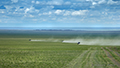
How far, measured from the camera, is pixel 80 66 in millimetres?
21453

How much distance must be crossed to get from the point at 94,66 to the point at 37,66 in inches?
364

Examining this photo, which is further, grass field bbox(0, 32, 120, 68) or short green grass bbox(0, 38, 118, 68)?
short green grass bbox(0, 38, 118, 68)

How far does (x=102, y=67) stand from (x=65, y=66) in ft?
18.9

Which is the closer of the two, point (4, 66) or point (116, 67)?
point (116, 67)

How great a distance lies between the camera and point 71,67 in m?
21.1

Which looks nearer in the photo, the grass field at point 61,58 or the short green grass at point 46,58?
the grass field at point 61,58

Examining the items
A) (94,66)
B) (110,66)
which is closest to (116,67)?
(110,66)

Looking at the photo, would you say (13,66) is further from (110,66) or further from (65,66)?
(110,66)

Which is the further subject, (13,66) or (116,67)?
(13,66)

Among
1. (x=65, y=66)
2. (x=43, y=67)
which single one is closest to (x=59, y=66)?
(x=65, y=66)

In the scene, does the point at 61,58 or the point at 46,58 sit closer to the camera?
the point at 61,58

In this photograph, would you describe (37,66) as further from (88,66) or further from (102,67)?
(102,67)

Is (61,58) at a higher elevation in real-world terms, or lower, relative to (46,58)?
lower

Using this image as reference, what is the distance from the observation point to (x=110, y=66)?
21703 millimetres
